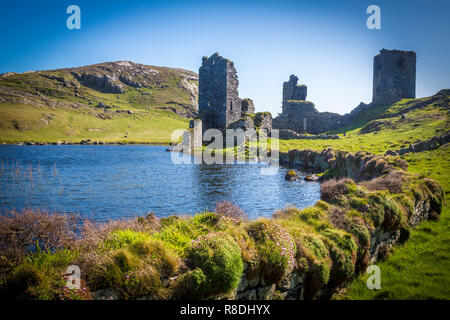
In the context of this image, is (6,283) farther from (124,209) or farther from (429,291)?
(124,209)

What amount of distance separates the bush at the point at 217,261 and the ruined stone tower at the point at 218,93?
65.4 meters

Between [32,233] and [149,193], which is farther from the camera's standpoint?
[149,193]

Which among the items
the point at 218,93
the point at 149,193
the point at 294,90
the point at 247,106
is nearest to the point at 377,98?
the point at 294,90

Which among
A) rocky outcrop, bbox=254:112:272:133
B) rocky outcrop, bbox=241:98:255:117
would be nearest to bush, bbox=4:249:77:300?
rocky outcrop, bbox=254:112:272:133

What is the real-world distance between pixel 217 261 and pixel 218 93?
230 feet

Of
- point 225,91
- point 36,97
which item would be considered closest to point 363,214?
point 225,91

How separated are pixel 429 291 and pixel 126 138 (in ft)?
505

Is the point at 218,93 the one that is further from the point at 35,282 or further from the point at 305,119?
the point at 35,282

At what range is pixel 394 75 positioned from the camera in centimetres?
8394

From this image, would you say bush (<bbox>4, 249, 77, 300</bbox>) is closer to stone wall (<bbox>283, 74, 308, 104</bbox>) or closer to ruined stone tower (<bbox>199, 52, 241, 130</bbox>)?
ruined stone tower (<bbox>199, 52, 241, 130</bbox>)

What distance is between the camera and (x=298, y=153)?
47000 millimetres

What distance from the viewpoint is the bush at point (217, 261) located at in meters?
5.47

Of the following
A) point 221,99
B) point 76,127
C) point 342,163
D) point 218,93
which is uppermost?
point 218,93

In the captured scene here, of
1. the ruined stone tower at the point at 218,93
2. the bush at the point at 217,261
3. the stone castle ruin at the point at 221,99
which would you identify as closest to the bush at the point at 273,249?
the bush at the point at 217,261
